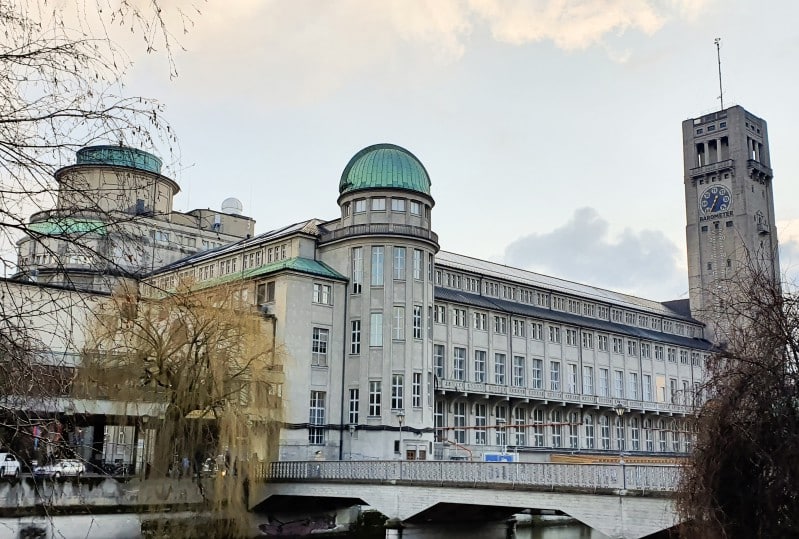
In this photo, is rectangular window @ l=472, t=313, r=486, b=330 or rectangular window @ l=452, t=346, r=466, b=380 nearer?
rectangular window @ l=452, t=346, r=466, b=380

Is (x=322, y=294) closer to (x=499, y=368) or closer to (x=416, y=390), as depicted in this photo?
(x=416, y=390)

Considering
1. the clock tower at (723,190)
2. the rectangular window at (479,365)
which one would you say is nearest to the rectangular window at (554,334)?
the rectangular window at (479,365)

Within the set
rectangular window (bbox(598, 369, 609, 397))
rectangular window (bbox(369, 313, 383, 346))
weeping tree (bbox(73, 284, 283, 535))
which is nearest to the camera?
weeping tree (bbox(73, 284, 283, 535))

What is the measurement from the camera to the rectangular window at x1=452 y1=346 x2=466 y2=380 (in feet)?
218

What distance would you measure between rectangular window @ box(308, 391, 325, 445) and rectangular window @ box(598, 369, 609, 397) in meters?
36.0

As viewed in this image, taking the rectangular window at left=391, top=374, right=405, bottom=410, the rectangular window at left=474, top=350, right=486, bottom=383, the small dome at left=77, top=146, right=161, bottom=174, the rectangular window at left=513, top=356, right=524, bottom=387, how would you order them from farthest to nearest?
1. the rectangular window at left=513, top=356, right=524, bottom=387
2. the rectangular window at left=474, top=350, right=486, bottom=383
3. the rectangular window at left=391, top=374, right=405, bottom=410
4. the small dome at left=77, top=146, right=161, bottom=174

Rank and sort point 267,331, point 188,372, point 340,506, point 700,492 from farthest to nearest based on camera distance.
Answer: point 267,331 < point 340,506 < point 188,372 < point 700,492

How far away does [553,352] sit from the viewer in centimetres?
7588

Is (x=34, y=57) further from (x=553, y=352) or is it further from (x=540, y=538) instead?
(x=553, y=352)

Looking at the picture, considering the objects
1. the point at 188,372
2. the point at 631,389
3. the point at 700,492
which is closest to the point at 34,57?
the point at 700,492

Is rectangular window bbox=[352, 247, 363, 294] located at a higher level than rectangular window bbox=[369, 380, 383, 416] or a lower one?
higher

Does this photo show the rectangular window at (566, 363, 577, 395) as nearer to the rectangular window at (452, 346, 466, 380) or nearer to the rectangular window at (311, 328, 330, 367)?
the rectangular window at (452, 346, 466, 380)

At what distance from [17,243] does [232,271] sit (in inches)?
2275

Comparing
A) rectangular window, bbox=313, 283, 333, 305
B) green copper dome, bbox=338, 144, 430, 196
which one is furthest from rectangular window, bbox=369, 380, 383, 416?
green copper dome, bbox=338, 144, 430, 196
